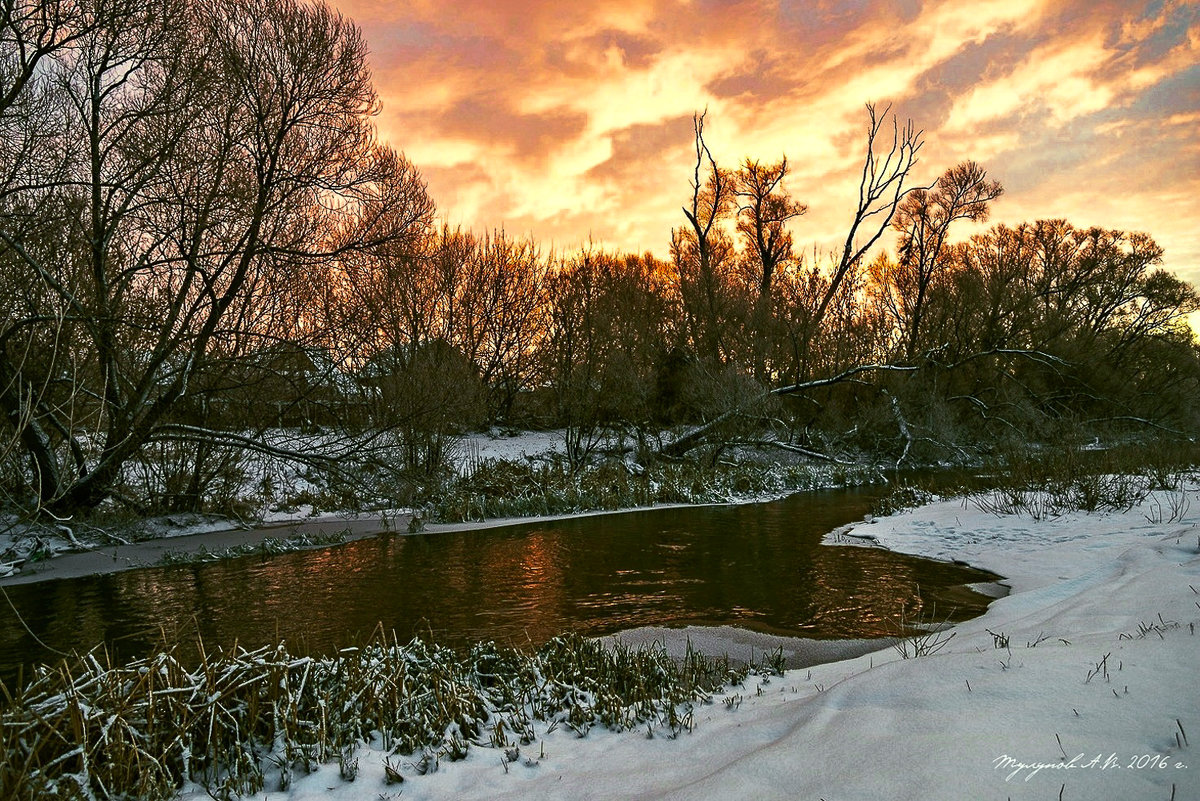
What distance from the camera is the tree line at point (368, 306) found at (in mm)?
9906

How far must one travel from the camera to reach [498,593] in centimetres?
814

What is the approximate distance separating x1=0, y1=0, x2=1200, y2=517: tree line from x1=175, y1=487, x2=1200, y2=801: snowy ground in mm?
2689

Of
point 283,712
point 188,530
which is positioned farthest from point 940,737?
point 188,530

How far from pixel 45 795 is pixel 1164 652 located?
15.9ft

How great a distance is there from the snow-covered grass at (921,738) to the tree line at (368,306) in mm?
2476

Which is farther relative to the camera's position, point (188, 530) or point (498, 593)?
point (188, 530)

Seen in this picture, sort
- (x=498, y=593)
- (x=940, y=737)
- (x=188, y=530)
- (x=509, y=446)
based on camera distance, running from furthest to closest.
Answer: (x=509, y=446) → (x=188, y=530) → (x=498, y=593) → (x=940, y=737)

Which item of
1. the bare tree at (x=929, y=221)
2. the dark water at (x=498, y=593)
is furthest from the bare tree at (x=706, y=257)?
the dark water at (x=498, y=593)

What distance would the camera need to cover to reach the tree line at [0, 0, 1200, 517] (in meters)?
9.91

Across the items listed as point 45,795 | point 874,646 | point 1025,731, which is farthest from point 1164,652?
point 45,795

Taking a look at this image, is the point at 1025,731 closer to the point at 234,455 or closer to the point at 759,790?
the point at 759,790

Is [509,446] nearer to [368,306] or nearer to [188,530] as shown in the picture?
[368,306]

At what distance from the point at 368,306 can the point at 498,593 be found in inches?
375

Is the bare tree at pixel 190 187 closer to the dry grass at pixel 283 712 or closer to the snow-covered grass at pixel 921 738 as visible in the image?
the dry grass at pixel 283 712
